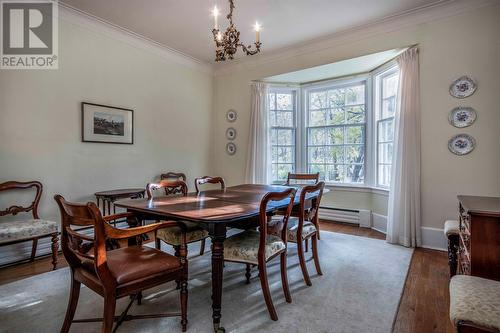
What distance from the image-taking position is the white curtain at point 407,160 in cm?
338

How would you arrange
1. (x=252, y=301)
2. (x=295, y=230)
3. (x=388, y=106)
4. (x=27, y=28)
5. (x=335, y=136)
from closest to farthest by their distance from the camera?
(x=252, y=301), (x=295, y=230), (x=27, y=28), (x=388, y=106), (x=335, y=136)

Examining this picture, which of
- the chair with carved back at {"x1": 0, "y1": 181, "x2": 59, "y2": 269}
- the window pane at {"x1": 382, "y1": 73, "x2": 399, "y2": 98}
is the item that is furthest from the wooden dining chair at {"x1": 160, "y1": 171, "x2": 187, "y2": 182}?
the window pane at {"x1": 382, "y1": 73, "x2": 399, "y2": 98}

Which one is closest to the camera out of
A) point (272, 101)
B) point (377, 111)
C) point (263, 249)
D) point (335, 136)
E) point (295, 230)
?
point (263, 249)

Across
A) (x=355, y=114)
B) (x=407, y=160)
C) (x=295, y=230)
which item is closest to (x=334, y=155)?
(x=355, y=114)

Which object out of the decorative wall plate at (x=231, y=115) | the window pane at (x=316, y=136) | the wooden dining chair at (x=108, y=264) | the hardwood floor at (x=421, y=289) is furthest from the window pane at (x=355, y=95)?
the wooden dining chair at (x=108, y=264)

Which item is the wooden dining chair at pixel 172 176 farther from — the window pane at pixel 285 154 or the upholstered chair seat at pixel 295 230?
the upholstered chair seat at pixel 295 230

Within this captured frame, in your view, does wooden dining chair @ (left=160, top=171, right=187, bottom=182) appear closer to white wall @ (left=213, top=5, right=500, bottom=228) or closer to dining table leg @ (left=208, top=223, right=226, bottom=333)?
dining table leg @ (left=208, top=223, right=226, bottom=333)

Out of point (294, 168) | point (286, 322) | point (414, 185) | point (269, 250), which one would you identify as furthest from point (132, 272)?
point (294, 168)

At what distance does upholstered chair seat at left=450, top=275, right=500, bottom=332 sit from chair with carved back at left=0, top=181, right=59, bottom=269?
128 inches

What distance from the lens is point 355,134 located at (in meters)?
4.57

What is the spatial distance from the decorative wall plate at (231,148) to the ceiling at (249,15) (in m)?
1.87

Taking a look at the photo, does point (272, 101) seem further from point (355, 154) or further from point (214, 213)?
point (214, 213)

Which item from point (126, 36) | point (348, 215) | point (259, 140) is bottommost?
point (348, 215)

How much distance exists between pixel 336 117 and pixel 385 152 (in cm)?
106
